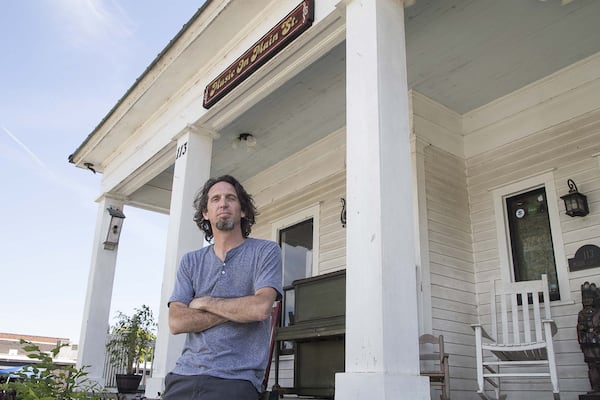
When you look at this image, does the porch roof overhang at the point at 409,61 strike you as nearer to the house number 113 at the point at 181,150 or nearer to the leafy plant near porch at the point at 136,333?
the house number 113 at the point at 181,150

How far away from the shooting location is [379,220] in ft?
7.67

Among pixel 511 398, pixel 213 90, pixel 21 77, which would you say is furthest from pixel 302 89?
pixel 21 77

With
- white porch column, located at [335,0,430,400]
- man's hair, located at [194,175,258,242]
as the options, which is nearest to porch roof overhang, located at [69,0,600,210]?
white porch column, located at [335,0,430,400]

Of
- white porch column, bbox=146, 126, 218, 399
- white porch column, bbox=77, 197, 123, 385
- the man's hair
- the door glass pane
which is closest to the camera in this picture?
the man's hair

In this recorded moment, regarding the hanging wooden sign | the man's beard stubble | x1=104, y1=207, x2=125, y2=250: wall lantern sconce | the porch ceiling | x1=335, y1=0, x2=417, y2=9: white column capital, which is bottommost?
the man's beard stubble

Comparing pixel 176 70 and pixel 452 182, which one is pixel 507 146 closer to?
pixel 452 182

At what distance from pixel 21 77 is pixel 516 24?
1569 cm

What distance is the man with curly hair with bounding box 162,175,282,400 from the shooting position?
1.31 meters

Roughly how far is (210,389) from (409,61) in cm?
392

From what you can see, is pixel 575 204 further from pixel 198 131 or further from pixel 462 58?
pixel 198 131

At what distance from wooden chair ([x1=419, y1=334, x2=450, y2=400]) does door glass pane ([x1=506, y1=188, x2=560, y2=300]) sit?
1.05 m

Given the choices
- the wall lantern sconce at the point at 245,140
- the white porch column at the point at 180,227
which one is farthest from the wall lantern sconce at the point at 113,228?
the white porch column at the point at 180,227

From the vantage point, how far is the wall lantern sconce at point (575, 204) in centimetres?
425

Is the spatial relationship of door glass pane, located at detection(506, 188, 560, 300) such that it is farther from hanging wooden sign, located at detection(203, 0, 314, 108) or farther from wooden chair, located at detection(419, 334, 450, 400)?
hanging wooden sign, located at detection(203, 0, 314, 108)
